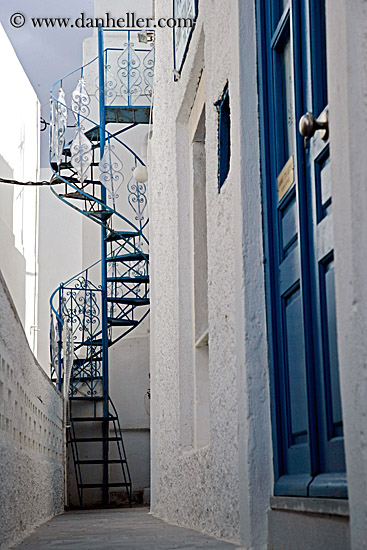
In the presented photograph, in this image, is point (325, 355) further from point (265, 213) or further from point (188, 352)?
point (188, 352)

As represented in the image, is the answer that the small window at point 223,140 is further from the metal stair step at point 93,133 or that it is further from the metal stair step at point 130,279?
the metal stair step at point 93,133

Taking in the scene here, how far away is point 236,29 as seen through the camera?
10.3 feet

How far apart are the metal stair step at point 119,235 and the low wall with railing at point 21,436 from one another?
3.56 meters

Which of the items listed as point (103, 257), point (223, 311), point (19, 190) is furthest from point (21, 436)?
point (19, 190)

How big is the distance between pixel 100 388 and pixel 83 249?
2393 millimetres

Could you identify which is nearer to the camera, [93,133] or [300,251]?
[300,251]

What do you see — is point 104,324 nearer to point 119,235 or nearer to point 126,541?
point 119,235

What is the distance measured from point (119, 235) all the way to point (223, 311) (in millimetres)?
6866

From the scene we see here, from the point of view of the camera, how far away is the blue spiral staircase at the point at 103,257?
9.67 metres

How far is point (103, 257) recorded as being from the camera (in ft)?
34.2

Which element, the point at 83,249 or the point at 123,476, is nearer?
the point at 123,476

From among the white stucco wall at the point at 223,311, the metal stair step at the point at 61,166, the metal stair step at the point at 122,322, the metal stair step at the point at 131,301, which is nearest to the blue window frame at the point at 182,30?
the white stucco wall at the point at 223,311

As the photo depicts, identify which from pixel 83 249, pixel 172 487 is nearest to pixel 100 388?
pixel 83 249

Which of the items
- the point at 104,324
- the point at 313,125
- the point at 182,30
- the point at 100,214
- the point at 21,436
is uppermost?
the point at 100,214
